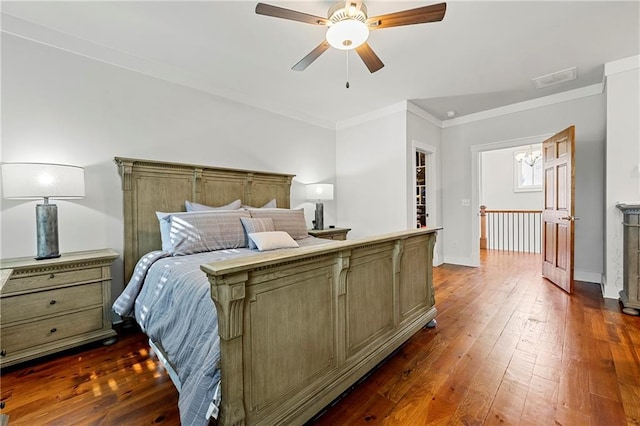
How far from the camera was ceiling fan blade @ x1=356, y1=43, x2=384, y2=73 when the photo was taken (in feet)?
6.89

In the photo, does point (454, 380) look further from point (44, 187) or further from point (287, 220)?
point (44, 187)

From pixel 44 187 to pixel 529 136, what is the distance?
5.71 meters

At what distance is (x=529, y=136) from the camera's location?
13.5 feet

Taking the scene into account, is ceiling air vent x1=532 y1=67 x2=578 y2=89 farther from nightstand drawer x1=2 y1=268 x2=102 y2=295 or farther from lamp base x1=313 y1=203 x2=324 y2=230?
nightstand drawer x1=2 y1=268 x2=102 y2=295

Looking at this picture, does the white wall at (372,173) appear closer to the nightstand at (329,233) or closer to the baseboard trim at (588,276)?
the nightstand at (329,233)

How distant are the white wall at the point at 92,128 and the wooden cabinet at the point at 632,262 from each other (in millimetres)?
4309

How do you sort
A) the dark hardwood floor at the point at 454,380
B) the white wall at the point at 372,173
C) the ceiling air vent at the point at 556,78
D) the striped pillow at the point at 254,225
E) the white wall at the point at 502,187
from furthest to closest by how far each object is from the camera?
the white wall at the point at 502,187 < the white wall at the point at 372,173 < the ceiling air vent at the point at 556,78 < the striped pillow at the point at 254,225 < the dark hardwood floor at the point at 454,380

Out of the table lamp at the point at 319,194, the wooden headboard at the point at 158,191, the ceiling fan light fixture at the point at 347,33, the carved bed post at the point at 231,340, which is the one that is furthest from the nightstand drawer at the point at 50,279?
the table lamp at the point at 319,194

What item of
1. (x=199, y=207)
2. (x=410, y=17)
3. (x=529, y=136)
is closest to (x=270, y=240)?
(x=199, y=207)

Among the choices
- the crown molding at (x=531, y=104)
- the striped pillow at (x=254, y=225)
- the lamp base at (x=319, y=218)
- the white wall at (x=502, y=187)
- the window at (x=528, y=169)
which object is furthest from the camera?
the white wall at (x=502, y=187)

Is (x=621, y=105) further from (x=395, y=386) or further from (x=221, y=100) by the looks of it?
(x=221, y=100)

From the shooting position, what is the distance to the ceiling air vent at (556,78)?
10.4 feet

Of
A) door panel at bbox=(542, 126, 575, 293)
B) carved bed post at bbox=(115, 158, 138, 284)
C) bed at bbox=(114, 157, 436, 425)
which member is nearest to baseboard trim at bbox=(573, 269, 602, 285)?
door panel at bbox=(542, 126, 575, 293)

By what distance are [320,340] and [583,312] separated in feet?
9.55
